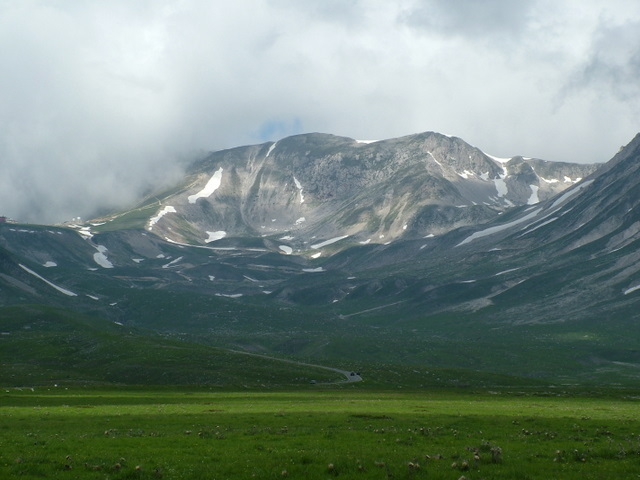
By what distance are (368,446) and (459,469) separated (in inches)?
278

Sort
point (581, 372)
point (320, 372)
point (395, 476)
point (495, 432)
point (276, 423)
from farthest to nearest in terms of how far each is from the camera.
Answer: point (581, 372) → point (320, 372) → point (276, 423) → point (495, 432) → point (395, 476)

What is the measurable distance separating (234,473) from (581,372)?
571ft

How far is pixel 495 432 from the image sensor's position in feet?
122

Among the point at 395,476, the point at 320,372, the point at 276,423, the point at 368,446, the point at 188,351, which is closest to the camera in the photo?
the point at 395,476

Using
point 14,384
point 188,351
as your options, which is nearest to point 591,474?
point 14,384

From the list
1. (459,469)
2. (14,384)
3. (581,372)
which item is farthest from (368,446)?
(581,372)

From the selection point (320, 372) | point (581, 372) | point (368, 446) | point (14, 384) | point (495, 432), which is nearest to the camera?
point (368, 446)

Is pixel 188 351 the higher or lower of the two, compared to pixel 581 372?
higher

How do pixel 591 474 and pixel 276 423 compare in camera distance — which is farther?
pixel 276 423

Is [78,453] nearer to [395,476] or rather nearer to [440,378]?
[395,476]

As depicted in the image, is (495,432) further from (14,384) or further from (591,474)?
(14,384)

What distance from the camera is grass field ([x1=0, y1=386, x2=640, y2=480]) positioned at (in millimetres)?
23953

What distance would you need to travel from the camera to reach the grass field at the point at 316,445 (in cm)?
2395

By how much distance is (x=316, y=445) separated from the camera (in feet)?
101
